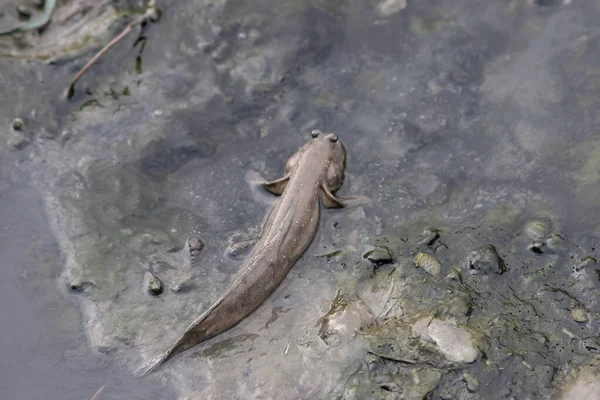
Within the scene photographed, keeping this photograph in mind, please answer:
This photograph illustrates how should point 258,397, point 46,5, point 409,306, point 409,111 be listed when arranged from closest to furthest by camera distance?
point 258,397 < point 409,306 < point 409,111 < point 46,5

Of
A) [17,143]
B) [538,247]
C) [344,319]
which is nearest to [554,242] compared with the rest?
[538,247]

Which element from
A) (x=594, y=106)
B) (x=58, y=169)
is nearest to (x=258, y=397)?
(x=58, y=169)

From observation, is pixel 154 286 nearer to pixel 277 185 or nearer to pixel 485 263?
pixel 277 185

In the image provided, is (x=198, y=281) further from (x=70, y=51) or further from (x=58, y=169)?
(x=70, y=51)

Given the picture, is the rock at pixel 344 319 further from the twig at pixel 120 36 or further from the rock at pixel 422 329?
the twig at pixel 120 36

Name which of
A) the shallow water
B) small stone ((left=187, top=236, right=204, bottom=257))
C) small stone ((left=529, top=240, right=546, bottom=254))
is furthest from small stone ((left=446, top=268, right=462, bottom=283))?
small stone ((left=187, top=236, right=204, bottom=257))

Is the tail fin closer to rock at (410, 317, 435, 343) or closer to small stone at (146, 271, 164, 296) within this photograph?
small stone at (146, 271, 164, 296)
